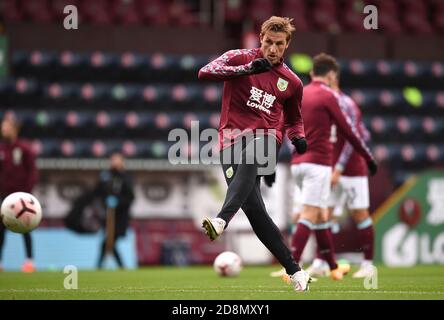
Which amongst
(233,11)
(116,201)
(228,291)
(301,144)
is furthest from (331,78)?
(233,11)

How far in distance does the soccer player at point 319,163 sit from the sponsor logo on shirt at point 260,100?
2.17 metres

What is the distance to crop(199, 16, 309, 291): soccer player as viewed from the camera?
6.44 metres

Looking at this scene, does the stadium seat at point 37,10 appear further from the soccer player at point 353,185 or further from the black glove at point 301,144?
the black glove at point 301,144

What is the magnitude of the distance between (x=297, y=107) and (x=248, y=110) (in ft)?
1.66

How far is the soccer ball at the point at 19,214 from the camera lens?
807 cm

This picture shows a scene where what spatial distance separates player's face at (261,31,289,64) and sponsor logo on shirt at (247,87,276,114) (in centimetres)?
25

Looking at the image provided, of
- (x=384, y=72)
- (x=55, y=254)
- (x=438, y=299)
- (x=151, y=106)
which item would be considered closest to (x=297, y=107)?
(x=438, y=299)

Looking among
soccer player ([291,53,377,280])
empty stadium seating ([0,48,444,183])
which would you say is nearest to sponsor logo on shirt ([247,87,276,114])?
soccer player ([291,53,377,280])

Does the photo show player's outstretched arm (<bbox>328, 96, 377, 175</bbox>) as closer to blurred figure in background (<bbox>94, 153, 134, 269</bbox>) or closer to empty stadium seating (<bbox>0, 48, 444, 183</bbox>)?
blurred figure in background (<bbox>94, 153, 134, 269</bbox>)

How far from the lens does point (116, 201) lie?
14.2 metres

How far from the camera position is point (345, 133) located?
8836mm

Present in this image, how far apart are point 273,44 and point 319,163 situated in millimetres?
2423

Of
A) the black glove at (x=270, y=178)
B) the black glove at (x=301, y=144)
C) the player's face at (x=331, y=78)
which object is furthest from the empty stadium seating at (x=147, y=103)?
the black glove at (x=301, y=144)
